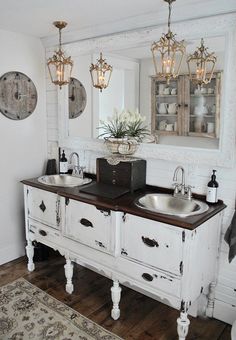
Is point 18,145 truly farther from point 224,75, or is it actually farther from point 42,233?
point 224,75

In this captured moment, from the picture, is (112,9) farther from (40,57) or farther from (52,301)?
(52,301)

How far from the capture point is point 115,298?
2178mm

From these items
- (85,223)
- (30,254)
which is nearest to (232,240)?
(85,223)

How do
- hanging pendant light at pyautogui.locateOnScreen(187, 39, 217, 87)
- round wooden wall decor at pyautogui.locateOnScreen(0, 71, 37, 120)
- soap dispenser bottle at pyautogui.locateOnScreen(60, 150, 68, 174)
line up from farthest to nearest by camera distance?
soap dispenser bottle at pyautogui.locateOnScreen(60, 150, 68, 174), round wooden wall decor at pyautogui.locateOnScreen(0, 71, 37, 120), hanging pendant light at pyautogui.locateOnScreen(187, 39, 217, 87)

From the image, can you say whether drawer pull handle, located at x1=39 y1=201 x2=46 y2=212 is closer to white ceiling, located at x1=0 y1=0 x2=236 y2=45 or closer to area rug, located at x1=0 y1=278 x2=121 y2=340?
area rug, located at x1=0 y1=278 x2=121 y2=340

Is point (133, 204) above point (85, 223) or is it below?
above

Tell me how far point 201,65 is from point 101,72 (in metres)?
0.91

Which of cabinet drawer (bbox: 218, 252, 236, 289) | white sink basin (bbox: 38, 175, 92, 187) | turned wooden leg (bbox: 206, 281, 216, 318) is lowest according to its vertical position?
turned wooden leg (bbox: 206, 281, 216, 318)

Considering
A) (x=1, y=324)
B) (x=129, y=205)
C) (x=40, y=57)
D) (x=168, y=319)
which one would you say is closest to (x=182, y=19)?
(x=129, y=205)

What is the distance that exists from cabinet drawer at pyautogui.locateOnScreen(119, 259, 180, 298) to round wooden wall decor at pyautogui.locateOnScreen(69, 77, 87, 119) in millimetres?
1502

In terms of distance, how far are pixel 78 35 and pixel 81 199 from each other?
4.89 feet

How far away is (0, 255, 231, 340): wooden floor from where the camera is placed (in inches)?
83.7

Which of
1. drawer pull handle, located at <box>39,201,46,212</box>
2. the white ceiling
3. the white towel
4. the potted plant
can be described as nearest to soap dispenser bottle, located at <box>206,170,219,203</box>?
the white towel

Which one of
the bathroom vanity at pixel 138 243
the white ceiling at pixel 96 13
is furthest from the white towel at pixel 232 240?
the white ceiling at pixel 96 13
